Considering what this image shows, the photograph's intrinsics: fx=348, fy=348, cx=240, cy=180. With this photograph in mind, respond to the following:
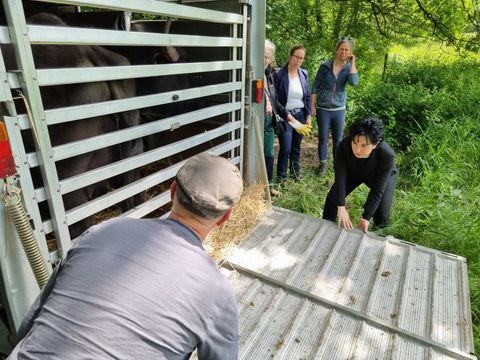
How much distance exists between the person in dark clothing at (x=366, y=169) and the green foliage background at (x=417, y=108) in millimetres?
608

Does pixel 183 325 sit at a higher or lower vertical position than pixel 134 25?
lower

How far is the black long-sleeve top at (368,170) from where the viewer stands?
3.06 m

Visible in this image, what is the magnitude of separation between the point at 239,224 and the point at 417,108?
5265 millimetres

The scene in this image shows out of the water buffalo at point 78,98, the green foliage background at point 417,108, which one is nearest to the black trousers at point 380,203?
the green foliage background at point 417,108

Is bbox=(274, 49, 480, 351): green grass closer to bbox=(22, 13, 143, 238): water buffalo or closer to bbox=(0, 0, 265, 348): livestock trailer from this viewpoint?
bbox=(0, 0, 265, 348): livestock trailer

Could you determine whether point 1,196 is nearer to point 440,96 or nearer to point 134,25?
point 134,25

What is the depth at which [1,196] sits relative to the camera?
5.10ft

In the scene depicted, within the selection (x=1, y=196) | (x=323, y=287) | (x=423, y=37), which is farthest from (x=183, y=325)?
(x=423, y=37)

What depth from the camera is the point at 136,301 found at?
3.43 feet

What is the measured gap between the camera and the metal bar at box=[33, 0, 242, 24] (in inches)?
74.3

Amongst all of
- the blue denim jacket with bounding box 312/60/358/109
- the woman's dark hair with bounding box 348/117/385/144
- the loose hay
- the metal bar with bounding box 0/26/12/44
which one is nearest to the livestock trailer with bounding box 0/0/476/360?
the metal bar with bounding box 0/26/12/44

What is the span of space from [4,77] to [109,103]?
609mm

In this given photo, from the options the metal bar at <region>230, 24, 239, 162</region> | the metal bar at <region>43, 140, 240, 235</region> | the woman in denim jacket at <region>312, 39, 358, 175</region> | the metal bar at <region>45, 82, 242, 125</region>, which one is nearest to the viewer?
the metal bar at <region>45, 82, 242, 125</region>

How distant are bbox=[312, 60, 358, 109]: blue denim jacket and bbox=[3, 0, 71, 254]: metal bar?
3.87 meters
